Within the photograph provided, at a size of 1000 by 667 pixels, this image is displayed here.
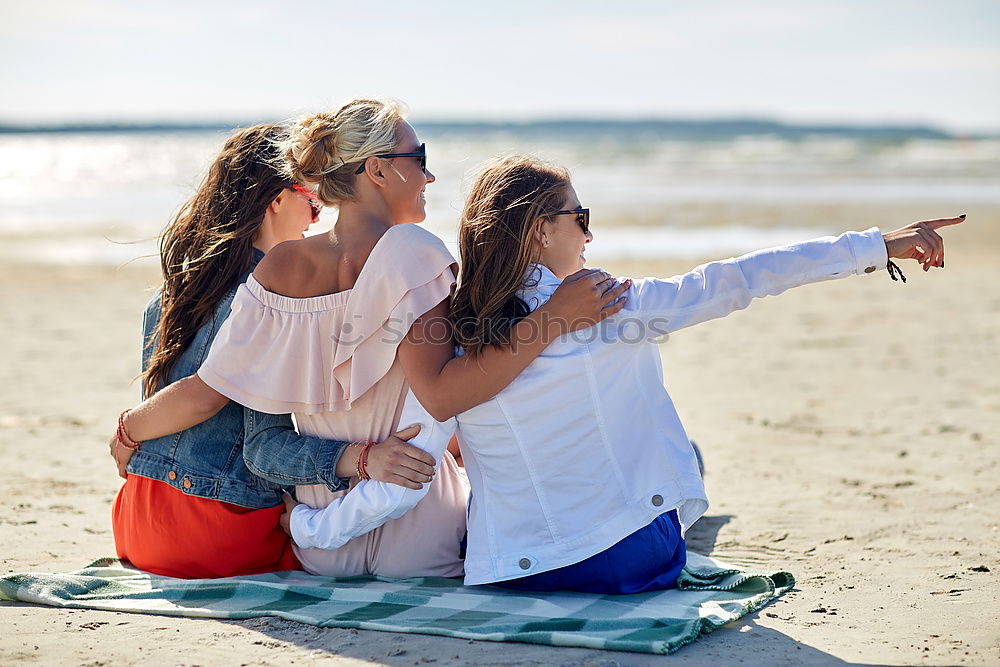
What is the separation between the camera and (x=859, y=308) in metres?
8.45

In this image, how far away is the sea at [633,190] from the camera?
1332cm

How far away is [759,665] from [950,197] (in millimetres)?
18709

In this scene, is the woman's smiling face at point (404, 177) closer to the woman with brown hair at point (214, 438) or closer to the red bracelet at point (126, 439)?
the woman with brown hair at point (214, 438)

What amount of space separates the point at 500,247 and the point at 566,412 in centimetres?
49

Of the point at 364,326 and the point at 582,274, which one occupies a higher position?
the point at 582,274

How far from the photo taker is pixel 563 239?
9.46 ft

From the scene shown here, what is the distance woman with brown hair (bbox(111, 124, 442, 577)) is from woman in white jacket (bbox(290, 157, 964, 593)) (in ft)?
1.14

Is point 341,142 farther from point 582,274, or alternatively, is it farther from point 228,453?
point 228,453

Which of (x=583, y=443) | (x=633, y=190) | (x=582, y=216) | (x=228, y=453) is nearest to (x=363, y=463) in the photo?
(x=228, y=453)

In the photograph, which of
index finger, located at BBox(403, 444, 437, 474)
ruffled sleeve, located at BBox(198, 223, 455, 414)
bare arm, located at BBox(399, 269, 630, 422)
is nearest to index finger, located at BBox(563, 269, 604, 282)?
bare arm, located at BBox(399, 269, 630, 422)

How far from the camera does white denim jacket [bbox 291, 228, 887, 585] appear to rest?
2715 mm

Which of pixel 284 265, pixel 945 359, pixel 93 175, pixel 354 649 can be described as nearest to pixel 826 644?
pixel 354 649

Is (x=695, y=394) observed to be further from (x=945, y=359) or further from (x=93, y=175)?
(x=93, y=175)

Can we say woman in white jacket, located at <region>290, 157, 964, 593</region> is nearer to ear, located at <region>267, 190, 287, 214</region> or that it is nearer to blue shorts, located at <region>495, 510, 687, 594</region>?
blue shorts, located at <region>495, 510, 687, 594</region>
